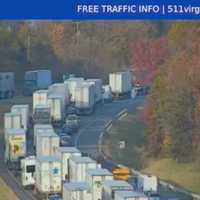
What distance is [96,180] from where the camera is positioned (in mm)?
26062

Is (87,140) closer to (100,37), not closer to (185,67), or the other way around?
(185,67)

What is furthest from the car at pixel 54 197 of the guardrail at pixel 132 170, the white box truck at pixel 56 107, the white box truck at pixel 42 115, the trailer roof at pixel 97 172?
the white box truck at pixel 56 107

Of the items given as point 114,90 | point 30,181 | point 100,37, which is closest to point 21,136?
point 30,181

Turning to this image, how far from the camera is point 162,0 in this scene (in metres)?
10.0

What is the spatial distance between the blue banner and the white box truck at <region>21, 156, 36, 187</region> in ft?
74.6

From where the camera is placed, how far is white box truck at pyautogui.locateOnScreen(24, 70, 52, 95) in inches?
2443

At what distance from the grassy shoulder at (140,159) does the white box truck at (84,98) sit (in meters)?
2.32

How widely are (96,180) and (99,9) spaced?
16.6m

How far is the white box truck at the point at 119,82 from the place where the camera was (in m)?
61.2

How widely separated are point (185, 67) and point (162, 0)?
34893 millimetres

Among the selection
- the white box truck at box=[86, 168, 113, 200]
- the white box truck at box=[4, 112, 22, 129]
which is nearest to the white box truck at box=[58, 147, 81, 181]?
the white box truck at box=[86, 168, 113, 200]

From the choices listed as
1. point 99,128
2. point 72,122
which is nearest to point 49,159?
point 72,122

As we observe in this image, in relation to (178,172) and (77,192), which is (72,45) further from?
(77,192)

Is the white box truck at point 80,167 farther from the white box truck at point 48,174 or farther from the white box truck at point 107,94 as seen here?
the white box truck at point 107,94
